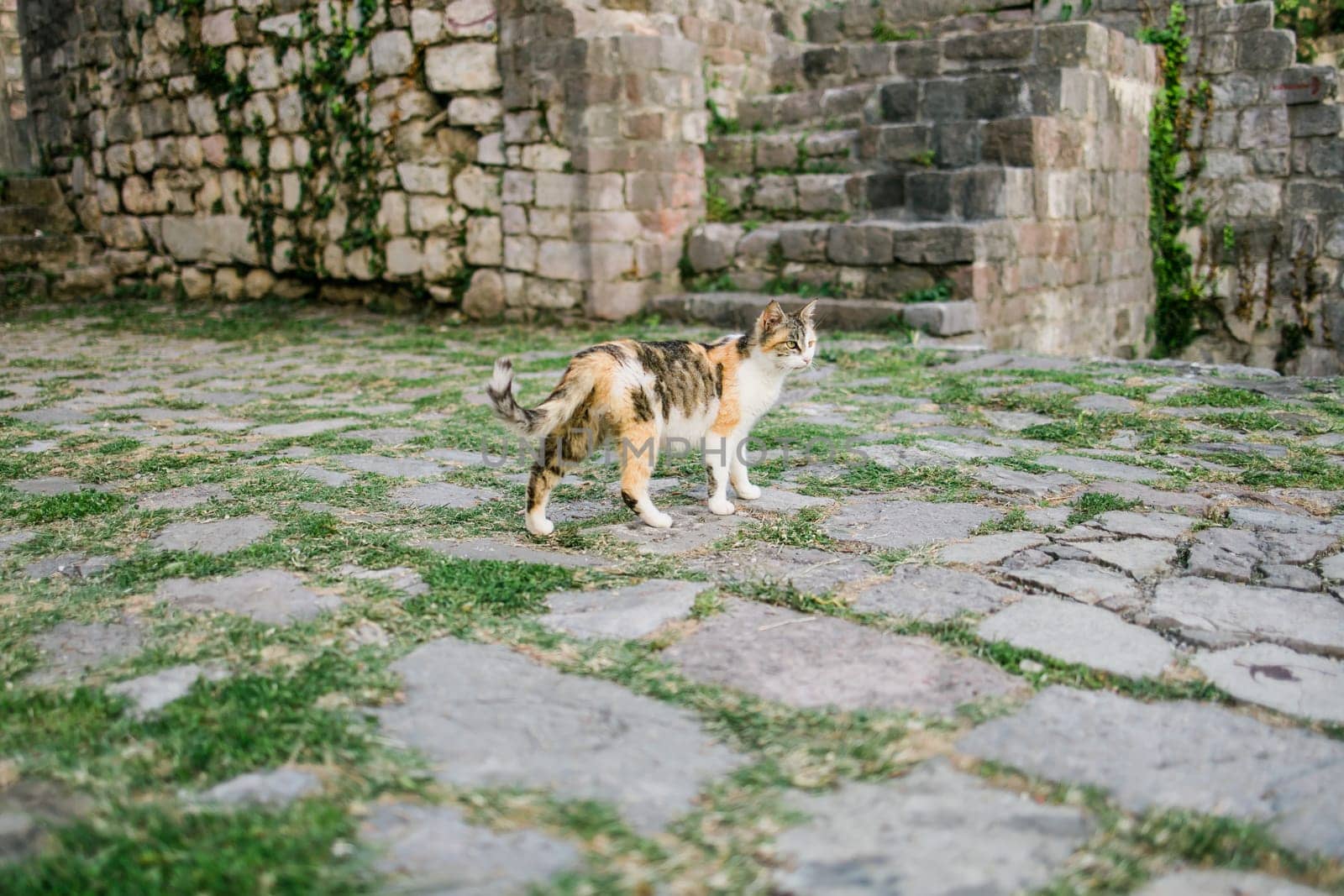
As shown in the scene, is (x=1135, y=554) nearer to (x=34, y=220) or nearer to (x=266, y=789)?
(x=266, y=789)

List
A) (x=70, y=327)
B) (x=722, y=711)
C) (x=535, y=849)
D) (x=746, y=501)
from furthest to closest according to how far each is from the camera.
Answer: (x=70, y=327), (x=746, y=501), (x=722, y=711), (x=535, y=849)

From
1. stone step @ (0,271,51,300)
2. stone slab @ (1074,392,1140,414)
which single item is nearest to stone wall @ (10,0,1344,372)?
stone step @ (0,271,51,300)

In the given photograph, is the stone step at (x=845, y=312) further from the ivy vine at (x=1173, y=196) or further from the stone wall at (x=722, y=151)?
the ivy vine at (x=1173, y=196)

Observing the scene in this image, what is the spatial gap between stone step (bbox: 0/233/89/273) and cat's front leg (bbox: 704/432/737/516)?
10786 mm

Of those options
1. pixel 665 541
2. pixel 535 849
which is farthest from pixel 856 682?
pixel 665 541

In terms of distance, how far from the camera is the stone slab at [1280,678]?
2.22 m

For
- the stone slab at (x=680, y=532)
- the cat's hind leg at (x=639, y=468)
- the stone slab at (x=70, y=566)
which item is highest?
the cat's hind leg at (x=639, y=468)

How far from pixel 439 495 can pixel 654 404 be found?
950mm

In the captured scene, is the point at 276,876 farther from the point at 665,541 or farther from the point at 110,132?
the point at 110,132

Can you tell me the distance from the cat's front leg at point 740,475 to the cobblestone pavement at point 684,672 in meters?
0.09

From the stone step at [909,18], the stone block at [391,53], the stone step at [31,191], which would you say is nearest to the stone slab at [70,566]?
the stone block at [391,53]

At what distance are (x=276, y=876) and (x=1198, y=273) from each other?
410 inches

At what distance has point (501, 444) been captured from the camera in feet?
15.6

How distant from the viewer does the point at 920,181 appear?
8.12 metres
